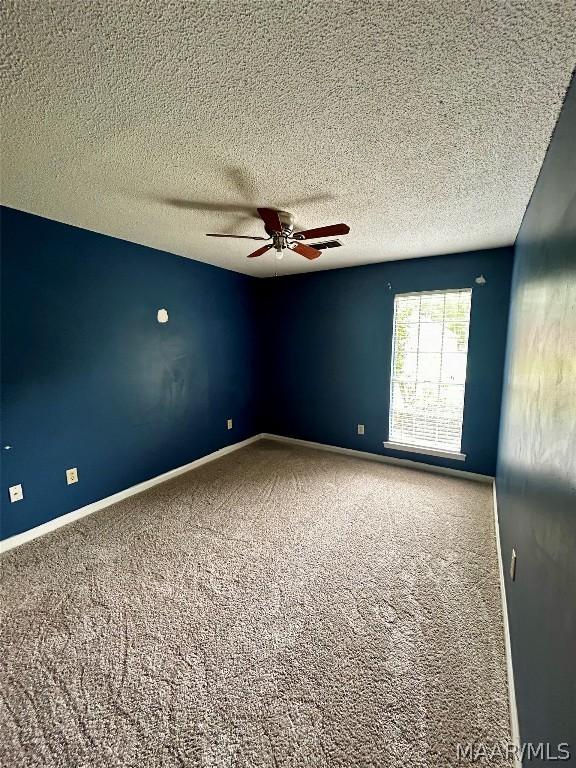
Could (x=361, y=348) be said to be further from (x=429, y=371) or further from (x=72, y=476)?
(x=72, y=476)

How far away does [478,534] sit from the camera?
239cm

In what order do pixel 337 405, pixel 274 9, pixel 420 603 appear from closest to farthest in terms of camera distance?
pixel 274 9 < pixel 420 603 < pixel 337 405

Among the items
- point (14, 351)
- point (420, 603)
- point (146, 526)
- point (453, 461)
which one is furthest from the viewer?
point (453, 461)

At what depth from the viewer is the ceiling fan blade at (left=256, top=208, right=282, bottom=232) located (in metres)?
1.93

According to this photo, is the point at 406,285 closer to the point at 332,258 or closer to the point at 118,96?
the point at 332,258

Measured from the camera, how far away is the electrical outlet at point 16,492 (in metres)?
2.26

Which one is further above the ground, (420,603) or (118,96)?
(118,96)

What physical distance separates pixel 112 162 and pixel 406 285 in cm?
292

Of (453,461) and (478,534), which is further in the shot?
(453,461)

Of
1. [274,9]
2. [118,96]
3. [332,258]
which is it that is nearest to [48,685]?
[118,96]

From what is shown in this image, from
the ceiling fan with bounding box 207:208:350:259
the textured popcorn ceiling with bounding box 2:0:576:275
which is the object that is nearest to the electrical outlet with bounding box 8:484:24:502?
the textured popcorn ceiling with bounding box 2:0:576:275

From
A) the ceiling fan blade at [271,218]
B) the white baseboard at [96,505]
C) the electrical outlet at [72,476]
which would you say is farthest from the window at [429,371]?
the electrical outlet at [72,476]

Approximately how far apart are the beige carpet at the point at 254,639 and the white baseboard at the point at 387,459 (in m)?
0.70

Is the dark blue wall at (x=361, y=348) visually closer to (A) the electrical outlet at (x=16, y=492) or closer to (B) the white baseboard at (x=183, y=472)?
(B) the white baseboard at (x=183, y=472)
